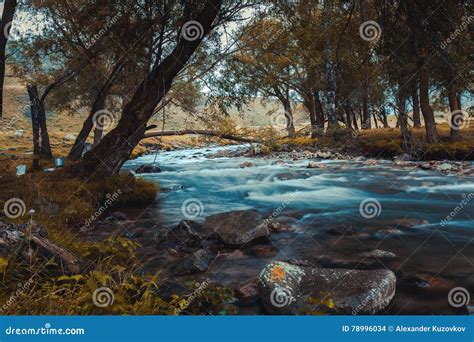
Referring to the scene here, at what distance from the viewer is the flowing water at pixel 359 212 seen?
6.44 meters

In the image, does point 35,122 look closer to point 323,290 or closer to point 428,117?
point 323,290

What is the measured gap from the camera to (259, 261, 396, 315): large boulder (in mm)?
4812

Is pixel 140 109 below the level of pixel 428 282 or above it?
above

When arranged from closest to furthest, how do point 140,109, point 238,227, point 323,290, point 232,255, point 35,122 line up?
point 323,290 → point 232,255 → point 238,227 → point 140,109 → point 35,122

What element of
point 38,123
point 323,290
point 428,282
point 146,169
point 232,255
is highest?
point 38,123

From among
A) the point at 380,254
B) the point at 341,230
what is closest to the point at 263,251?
the point at 380,254

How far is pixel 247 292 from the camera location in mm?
5543

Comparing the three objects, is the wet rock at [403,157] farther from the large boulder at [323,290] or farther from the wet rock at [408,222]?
the large boulder at [323,290]

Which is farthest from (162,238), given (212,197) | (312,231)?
(212,197)

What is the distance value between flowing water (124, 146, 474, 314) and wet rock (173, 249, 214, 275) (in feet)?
0.77

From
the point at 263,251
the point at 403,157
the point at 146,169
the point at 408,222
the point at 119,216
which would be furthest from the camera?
the point at 146,169

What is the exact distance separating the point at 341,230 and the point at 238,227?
2553 mm

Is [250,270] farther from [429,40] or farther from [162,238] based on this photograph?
[429,40]

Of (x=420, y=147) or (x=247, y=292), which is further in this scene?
Answer: (x=420, y=147)
